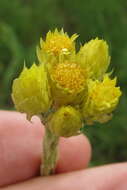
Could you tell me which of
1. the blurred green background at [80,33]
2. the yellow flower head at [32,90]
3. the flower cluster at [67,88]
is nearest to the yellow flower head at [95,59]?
the flower cluster at [67,88]

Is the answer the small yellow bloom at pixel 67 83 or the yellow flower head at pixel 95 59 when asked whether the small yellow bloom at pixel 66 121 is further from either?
the yellow flower head at pixel 95 59

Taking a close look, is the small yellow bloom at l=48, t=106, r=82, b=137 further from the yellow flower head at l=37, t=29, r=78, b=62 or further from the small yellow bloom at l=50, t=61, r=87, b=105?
the yellow flower head at l=37, t=29, r=78, b=62

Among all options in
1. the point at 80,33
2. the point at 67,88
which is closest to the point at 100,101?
the point at 67,88

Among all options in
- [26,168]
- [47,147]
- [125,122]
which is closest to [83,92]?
[47,147]

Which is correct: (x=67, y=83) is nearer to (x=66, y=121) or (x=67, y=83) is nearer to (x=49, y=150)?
(x=66, y=121)

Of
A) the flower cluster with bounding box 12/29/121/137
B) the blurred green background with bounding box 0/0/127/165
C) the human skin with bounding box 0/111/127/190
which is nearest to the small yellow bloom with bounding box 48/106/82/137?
the flower cluster with bounding box 12/29/121/137
